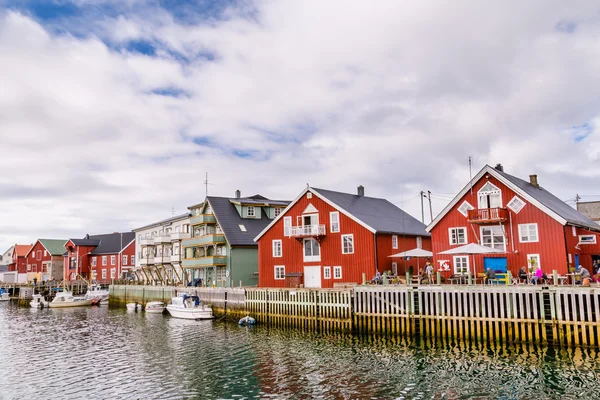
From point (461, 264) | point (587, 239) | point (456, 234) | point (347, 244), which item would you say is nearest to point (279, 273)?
point (347, 244)

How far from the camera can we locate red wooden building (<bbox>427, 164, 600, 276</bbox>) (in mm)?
32531

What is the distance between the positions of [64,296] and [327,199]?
4028cm

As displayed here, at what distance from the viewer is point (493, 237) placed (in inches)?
1384

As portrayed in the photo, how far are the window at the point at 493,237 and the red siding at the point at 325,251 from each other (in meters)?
8.85

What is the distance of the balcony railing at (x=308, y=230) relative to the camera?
141ft

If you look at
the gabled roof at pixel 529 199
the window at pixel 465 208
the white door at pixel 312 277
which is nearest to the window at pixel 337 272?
the white door at pixel 312 277

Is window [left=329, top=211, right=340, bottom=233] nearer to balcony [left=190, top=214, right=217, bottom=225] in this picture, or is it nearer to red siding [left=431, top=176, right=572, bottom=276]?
red siding [left=431, top=176, right=572, bottom=276]

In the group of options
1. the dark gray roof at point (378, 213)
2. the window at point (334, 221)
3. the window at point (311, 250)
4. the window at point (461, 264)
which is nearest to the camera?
the window at point (461, 264)

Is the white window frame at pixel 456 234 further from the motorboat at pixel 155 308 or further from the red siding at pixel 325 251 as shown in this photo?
the motorboat at pixel 155 308

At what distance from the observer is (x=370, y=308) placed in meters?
31.5

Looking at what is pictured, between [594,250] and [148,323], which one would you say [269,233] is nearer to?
[148,323]

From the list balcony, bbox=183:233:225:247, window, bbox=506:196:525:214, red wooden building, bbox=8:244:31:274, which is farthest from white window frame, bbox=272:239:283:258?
red wooden building, bbox=8:244:31:274

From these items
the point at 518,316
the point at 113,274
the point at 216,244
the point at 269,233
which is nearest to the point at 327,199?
the point at 269,233

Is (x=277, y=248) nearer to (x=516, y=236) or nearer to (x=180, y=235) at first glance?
(x=180, y=235)
